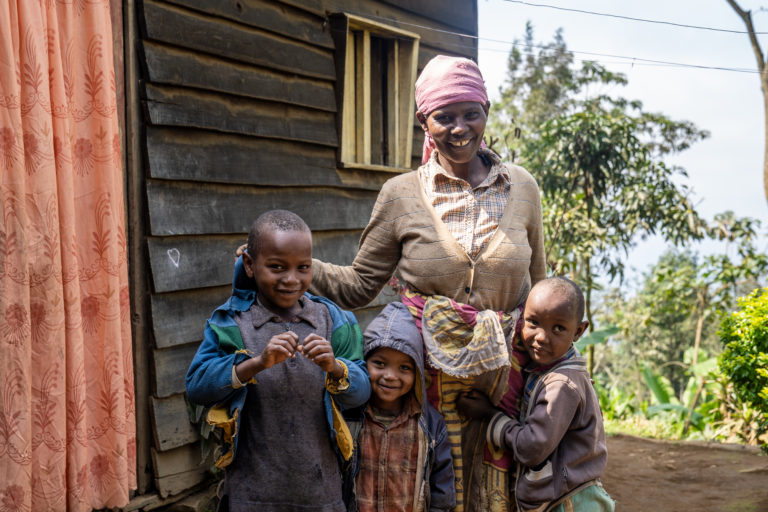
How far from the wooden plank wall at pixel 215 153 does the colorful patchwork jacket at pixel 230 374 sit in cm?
140

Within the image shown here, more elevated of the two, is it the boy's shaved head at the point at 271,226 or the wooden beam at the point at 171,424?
the boy's shaved head at the point at 271,226

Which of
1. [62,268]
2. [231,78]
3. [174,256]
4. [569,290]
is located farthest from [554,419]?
[231,78]

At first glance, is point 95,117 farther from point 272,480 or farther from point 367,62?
point 367,62

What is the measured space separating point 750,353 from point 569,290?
3322mm

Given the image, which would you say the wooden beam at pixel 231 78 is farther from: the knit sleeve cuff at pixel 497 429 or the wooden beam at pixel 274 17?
the knit sleeve cuff at pixel 497 429

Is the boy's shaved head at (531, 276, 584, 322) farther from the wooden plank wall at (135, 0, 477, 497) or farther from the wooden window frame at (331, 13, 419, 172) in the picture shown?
the wooden window frame at (331, 13, 419, 172)

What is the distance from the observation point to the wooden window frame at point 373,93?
486 cm

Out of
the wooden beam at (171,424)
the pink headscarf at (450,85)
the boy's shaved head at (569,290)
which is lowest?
the wooden beam at (171,424)

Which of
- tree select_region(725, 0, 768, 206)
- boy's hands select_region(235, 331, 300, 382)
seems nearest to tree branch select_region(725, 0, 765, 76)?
tree select_region(725, 0, 768, 206)

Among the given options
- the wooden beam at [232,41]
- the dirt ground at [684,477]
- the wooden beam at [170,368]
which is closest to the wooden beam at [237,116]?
the wooden beam at [232,41]

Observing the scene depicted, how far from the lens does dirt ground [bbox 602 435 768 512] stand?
521cm

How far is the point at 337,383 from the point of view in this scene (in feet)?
Answer: 7.02

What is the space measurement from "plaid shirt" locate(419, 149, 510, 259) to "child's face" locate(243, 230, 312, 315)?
614 mm

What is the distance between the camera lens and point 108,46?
9.83 ft
